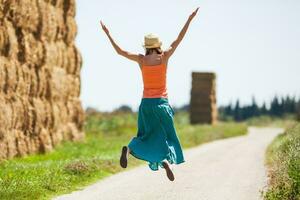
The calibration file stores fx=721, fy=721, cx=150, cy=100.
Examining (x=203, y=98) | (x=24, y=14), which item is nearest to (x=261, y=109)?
(x=203, y=98)

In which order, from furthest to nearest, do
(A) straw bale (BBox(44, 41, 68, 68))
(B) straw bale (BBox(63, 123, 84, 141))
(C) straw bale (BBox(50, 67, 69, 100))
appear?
(B) straw bale (BBox(63, 123, 84, 141)) → (C) straw bale (BBox(50, 67, 69, 100)) → (A) straw bale (BBox(44, 41, 68, 68))

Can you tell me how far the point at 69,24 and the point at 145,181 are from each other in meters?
18.3

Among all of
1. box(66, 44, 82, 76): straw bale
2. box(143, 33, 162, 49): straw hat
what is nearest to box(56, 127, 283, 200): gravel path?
box(143, 33, 162, 49): straw hat

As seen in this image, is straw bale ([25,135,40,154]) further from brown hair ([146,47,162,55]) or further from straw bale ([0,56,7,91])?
brown hair ([146,47,162,55])


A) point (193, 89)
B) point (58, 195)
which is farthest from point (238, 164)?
point (193, 89)

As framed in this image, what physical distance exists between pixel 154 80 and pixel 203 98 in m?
53.8

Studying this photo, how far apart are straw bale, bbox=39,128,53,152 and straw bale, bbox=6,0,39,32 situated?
414 cm

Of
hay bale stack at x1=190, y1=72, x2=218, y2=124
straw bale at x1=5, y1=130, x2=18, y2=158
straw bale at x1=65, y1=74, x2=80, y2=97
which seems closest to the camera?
straw bale at x1=5, y1=130, x2=18, y2=158

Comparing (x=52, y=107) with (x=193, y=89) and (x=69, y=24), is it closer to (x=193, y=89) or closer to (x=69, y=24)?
(x=69, y=24)

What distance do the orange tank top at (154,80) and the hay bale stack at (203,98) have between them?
5317 centimetres

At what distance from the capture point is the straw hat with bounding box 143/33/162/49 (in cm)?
1214

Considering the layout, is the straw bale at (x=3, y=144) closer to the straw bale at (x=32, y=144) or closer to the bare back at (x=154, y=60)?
the straw bale at (x=32, y=144)

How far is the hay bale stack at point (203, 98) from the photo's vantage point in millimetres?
65375

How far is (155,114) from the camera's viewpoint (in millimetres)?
12453
